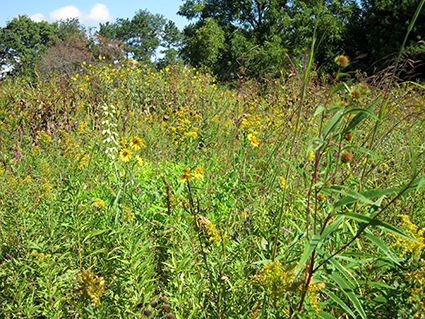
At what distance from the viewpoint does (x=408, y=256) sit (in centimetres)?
106

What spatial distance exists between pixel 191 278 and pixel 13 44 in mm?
59835

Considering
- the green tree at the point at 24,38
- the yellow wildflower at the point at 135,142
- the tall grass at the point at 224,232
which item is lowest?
the tall grass at the point at 224,232

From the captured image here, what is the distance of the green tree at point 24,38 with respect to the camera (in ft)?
156

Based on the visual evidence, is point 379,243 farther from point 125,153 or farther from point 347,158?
point 125,153

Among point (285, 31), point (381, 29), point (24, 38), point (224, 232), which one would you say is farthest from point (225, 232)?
point (24, 38)

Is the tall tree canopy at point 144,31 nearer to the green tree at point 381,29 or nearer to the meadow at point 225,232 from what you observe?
the green tree at point 381,29

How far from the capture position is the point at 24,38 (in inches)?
1998

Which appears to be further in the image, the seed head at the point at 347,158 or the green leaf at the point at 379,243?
the seed head at the point at 347,158

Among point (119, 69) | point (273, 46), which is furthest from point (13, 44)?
point (119, 69)

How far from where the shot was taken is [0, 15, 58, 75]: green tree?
47469 millimetres

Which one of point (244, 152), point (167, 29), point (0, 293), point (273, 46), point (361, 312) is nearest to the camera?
point (361, 312)

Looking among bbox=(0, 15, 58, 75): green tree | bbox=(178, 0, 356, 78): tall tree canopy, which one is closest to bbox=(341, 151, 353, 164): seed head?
bbox=(178, 0, 356, 78): tall tree canopy

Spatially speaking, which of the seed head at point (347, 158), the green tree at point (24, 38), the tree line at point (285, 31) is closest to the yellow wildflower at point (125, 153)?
the seed head at point (347, 158)

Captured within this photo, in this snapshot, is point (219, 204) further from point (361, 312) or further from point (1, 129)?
point (1, 129)
